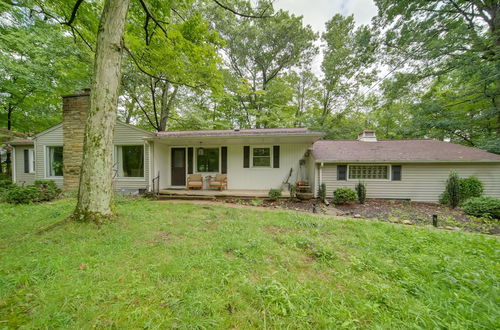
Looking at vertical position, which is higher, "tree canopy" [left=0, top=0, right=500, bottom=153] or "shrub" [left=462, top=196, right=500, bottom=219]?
"tree canopy" [left=0, top=0, right=500, bottom=153]

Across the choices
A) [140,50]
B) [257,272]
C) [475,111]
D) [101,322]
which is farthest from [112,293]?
[475,111]

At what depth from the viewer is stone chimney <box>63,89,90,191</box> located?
27.8 ft

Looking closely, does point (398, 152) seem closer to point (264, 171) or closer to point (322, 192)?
point (322, 192)

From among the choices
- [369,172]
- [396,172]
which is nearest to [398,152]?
[396,172]

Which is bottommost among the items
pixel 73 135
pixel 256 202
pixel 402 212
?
pixel 402 212

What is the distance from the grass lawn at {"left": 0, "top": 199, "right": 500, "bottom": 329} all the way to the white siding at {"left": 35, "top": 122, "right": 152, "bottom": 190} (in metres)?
5.05

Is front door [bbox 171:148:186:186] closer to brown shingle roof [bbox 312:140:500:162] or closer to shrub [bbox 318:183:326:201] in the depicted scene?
brown shingle roof [bbox 312:140:500:162]

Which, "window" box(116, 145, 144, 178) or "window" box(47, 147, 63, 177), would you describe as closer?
"window" box(116, 145, 144, 178)

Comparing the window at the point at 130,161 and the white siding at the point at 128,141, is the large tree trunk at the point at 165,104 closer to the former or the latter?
the white siding at the point at 128,141

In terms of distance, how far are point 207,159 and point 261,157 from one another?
106 inches

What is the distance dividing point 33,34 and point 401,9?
18.3 m

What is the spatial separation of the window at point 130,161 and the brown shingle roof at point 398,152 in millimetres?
8543

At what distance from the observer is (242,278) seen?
224cm

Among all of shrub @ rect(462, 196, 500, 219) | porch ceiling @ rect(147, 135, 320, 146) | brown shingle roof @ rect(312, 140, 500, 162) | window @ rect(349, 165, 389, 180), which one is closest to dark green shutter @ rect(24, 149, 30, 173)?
porch ceiling @ rect(147, 135, 320, 146)
